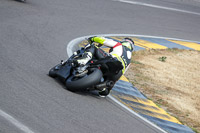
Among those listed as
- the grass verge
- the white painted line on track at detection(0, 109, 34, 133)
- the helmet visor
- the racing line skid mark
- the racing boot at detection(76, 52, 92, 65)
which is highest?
the racing boot at detection(76, 52, 92, 65)

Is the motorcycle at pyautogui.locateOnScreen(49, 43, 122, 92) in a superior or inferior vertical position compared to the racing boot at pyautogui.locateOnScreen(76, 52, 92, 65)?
inferior

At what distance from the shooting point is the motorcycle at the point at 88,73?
7.37 meters

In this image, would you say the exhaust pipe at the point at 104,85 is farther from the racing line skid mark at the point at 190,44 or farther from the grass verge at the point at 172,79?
the racing line skid mark at the point at 190,44

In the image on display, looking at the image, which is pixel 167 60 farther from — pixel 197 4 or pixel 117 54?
pixel 197 4

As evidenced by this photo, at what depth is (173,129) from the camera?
776cm

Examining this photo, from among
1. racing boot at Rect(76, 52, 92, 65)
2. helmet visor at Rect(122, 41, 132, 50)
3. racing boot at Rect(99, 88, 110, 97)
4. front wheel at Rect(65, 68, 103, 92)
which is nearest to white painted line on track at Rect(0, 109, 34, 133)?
front wheel at Rect(65, 68, 103, 92)

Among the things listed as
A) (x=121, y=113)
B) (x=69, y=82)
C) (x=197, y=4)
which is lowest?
(x=197, y=4)

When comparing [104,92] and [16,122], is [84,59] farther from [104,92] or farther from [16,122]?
[16,122]

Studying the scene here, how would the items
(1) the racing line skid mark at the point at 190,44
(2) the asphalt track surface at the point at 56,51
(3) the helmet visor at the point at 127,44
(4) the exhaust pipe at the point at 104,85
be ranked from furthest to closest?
1. (1) the racing line skid mark at the point at 190,44
2. (3) the helmet visor at the point at 127,44
3. (4) the exhaust pipe at the point at 104,85
4. (2) the asphalt track surface at the point at 56,51

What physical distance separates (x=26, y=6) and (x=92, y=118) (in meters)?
8.48

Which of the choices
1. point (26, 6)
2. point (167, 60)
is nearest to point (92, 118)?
point (167, 60)

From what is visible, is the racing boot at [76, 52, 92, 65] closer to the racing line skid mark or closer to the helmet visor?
the helmet visor

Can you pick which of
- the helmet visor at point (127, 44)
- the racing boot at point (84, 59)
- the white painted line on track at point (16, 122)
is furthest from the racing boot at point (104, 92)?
the white painted line on track at point (16, 122)

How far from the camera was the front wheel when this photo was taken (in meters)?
7.33
